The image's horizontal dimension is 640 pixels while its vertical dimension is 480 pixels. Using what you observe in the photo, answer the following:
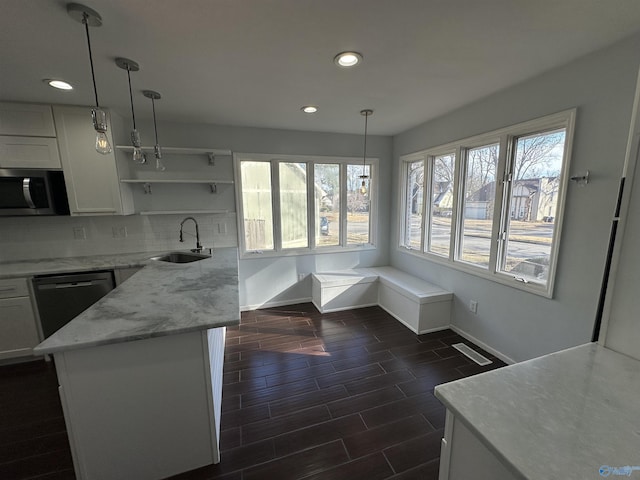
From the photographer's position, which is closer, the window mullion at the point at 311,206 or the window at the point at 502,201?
the window at the point at 502,201

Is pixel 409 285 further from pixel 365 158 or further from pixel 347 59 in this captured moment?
pixel 347 59

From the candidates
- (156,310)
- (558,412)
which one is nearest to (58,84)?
(156,310)

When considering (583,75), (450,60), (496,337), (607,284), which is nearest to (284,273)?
(496,337)

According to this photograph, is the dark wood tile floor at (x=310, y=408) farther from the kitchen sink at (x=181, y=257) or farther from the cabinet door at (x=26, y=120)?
the cabinet door at (x=26, y=120)

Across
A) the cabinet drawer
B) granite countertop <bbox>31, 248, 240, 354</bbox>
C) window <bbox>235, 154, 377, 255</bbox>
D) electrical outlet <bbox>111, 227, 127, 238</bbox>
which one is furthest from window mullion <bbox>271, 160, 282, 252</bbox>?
the cabinet drawer

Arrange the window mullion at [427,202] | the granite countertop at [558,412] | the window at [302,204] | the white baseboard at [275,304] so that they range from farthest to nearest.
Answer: the white baseboard at [275,304]
the window at [302,204]
the window mullion at [427,202]
the granite countertop at [558,412]

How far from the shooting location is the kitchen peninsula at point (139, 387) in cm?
128

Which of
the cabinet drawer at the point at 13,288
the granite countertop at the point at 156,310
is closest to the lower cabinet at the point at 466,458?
the granite countertop at the point at 156,310

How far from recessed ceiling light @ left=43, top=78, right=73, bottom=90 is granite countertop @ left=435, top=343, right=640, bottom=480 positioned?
10.7 feet

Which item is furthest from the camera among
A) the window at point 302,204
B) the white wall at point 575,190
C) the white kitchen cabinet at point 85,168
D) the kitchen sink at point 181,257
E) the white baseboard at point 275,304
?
the white baseboard at point 275,304

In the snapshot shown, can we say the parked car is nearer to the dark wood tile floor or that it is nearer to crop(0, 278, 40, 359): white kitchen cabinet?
the dark wood tile floor

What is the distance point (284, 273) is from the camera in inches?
151

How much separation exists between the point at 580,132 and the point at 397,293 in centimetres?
227

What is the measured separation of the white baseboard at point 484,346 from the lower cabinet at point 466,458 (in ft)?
6.55
